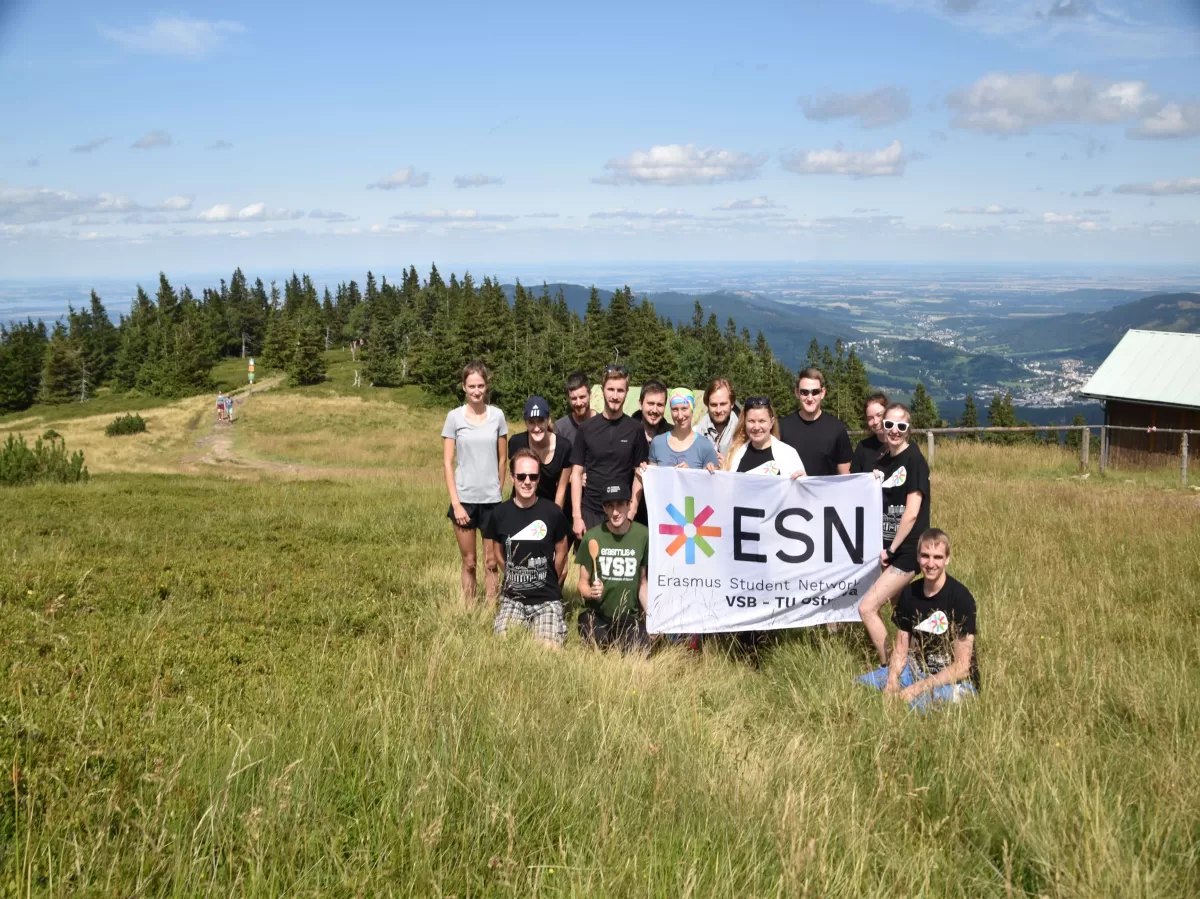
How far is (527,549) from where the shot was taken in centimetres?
701

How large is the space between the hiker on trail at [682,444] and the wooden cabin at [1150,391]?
909 inches

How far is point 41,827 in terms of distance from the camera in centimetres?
332

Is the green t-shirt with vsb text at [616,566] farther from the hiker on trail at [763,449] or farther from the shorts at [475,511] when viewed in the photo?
the shorts at [475,511]

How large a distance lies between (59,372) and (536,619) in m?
104

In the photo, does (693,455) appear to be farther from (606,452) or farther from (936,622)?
(936,622)

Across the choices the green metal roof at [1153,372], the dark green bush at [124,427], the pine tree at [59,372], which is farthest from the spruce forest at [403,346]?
the green metal roof at [1153,372]

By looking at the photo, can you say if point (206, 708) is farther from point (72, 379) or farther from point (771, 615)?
point (72, 379)

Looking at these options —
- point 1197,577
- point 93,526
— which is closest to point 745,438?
point 1197,577

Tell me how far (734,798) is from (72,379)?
10843 centimetres

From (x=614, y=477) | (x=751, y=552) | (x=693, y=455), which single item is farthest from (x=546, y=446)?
(x=751, y=552)

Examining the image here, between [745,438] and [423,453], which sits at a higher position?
[745,438]

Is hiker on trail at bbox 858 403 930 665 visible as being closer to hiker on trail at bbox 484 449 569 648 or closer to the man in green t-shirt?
the man in green t-shirt

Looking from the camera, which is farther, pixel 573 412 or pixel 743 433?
pixel 573 412

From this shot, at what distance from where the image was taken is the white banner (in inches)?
269
